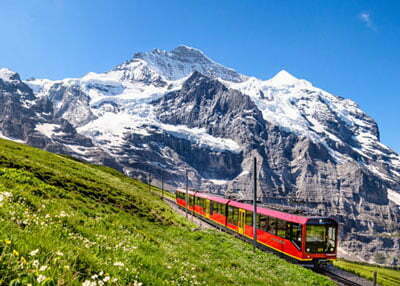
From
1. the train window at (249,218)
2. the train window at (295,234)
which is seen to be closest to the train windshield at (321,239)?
the train window at (295,234)

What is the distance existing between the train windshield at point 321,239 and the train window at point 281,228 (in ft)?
7.98

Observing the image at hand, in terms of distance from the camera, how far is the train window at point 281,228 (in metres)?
28.8

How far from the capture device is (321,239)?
27.6 meters

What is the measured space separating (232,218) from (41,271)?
39080mm

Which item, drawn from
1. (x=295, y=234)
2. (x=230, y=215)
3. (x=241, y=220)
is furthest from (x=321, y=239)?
(x=230, y=215)

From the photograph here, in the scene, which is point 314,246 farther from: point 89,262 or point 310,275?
point 89,262

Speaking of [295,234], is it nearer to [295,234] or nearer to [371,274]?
[295,234]

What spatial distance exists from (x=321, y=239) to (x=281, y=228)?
143 inches

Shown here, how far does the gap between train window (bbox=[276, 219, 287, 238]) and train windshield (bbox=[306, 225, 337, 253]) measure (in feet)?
7.98

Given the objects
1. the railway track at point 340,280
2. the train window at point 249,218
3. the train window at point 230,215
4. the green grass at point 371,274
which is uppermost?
the train window at point 249,218

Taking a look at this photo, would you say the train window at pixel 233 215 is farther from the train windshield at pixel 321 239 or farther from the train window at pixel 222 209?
the train windshield at pixel 321 239

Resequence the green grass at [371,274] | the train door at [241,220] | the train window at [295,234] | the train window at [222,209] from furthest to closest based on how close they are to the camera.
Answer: the train window at [222,209]
the train door at [241,220]
the green grass at [371,274]
the train window at [295,234]

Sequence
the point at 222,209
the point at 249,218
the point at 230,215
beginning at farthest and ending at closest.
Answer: the point at 222,209, the point at 230,215, the point at 249,218

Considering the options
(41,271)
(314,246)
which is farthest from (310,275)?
(41,271)
